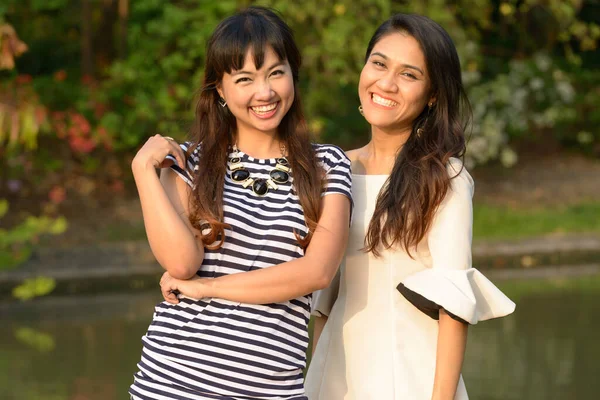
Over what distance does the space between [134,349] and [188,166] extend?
548 centimetres

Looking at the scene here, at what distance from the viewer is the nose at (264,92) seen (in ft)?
8.99

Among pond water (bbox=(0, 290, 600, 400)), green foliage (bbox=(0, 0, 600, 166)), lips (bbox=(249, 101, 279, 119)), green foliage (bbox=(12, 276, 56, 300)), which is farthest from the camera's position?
green foliage (bbox=(0, 0, 600, 166))

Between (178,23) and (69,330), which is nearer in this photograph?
(69,330)

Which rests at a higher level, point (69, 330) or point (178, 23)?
point (178, 23)

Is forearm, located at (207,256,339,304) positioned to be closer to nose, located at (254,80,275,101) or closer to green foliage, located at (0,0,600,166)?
nose, located at (254,80,275,101)

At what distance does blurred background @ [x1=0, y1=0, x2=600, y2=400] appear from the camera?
26.1 ft

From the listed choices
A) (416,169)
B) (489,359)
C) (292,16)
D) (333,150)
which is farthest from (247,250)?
(292,16)

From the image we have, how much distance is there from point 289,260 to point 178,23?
9.60 metres

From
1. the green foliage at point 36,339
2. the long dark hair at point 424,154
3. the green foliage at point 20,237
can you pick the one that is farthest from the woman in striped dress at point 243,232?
the green foliage at point 20,237

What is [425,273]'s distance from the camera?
2.95 meters

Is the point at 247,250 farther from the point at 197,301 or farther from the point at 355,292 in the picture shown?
the point at 355,292

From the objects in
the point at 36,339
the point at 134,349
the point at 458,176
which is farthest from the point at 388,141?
the point at 36,339

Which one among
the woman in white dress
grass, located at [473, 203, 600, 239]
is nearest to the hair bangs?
the woman in white dress

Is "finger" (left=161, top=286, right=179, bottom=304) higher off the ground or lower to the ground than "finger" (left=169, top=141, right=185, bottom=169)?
lower
